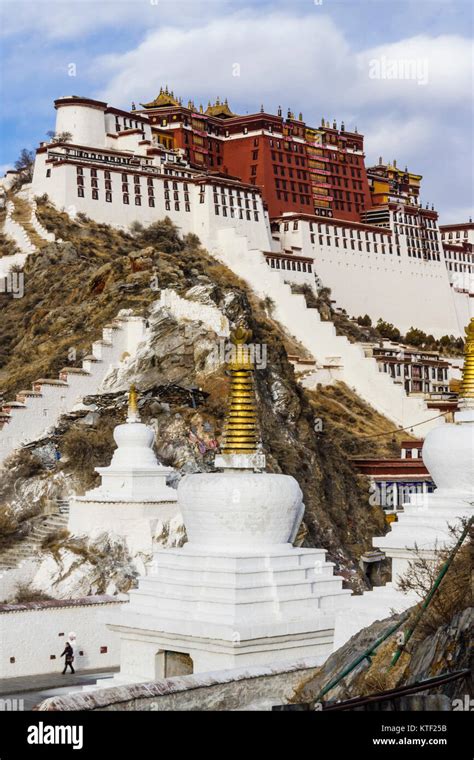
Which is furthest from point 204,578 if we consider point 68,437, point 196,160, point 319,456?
point 196,160

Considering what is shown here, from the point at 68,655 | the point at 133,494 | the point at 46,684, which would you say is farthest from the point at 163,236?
the point at 46,684

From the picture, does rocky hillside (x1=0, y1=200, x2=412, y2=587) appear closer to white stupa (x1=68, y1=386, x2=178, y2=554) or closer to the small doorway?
white stupa (x1=68, y1=386, x2=178, y2=554)

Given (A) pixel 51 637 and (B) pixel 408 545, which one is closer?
(B) pixel 408 545

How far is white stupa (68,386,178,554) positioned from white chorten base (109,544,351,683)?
14.5 meters

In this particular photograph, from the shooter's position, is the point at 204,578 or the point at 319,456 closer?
the point at 204,578

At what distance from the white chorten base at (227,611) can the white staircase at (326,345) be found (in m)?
47.7

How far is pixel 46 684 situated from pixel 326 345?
146 ft

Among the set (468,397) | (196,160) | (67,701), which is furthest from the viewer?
(196,160)

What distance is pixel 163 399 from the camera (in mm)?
43531

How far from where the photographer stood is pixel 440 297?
8931 cm

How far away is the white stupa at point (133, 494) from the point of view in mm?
33312

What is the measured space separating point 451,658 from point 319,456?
121 ft

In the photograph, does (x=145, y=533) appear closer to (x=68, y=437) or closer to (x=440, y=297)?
(x=68, y=437)

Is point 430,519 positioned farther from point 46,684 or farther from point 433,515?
point 46,684
